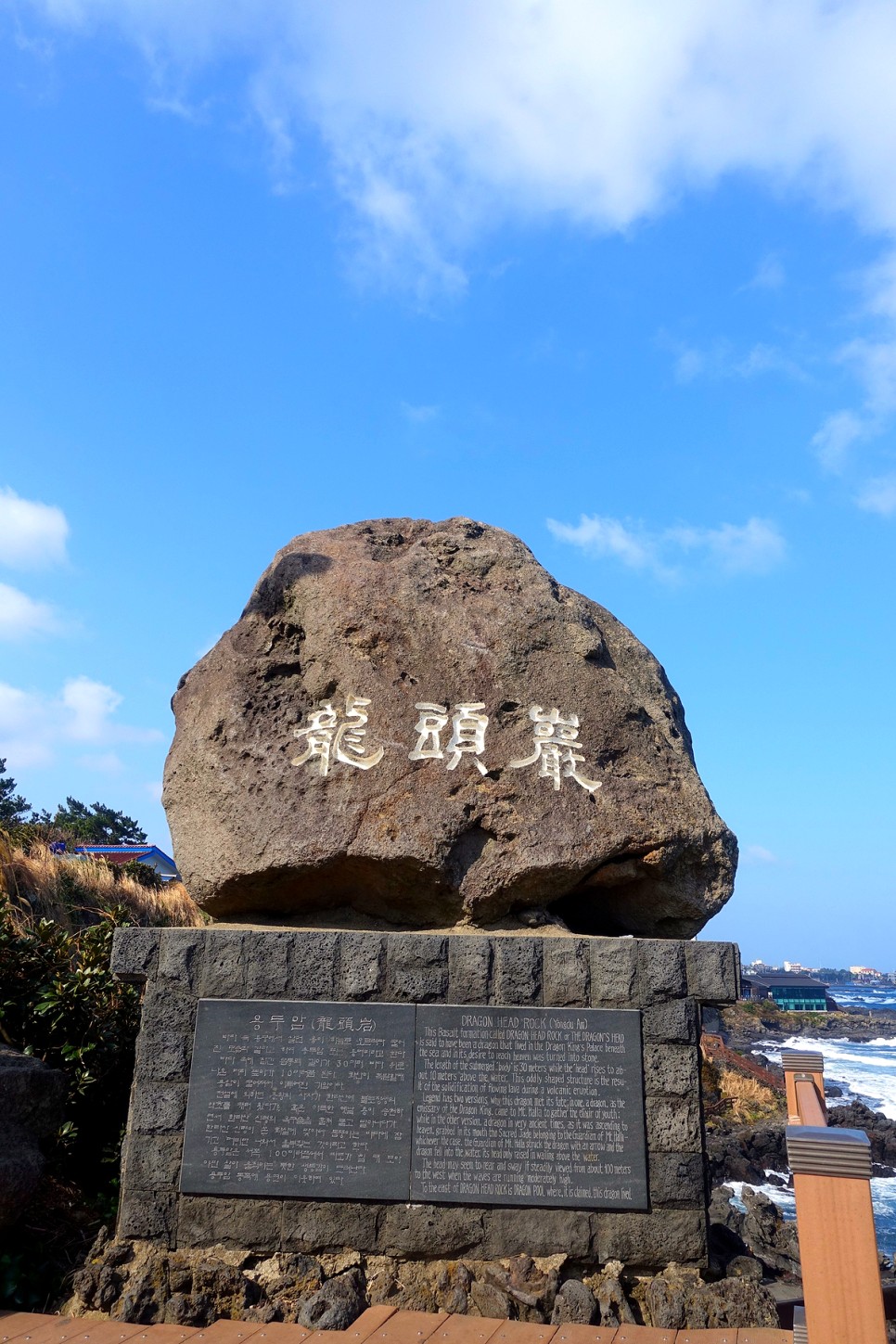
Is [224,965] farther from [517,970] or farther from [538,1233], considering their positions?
[538,1233]

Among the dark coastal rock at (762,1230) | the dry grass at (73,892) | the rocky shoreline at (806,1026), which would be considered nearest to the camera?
the dry grass at (73,892)

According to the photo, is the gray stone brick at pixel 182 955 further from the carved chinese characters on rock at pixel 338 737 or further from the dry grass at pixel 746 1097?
the dry grass at pixel 746 1097

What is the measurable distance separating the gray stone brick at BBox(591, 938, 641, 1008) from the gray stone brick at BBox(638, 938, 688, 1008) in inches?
1.3

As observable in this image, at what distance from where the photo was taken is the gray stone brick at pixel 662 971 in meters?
3.91

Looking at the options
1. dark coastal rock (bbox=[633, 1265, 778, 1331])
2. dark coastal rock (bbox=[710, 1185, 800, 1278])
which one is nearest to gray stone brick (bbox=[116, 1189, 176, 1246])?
dark coastal rock (bbox=[633, 1265, 778, 1331])

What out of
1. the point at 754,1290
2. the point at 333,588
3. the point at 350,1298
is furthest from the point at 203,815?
the point at 754,1290

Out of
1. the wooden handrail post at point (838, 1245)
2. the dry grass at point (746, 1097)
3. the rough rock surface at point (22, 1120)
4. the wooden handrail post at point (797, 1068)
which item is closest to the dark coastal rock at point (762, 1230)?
the wooden handrail post at point (797, 1068)

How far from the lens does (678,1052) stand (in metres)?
3.84

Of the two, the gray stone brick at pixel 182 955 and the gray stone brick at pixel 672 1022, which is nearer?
the gray stone brick at pixel 672 1022

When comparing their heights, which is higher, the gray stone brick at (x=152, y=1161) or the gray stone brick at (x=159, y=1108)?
the gray stone brick at (x=159, y=1108)

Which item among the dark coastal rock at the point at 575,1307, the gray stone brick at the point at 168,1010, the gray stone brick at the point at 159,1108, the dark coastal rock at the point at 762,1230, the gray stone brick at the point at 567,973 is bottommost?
the dark coastal rock at the point at 762,1230

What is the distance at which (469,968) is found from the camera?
3.99m

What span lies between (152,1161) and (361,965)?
1.09 metres

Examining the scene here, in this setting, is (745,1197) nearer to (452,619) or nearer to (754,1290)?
(754,1290)
